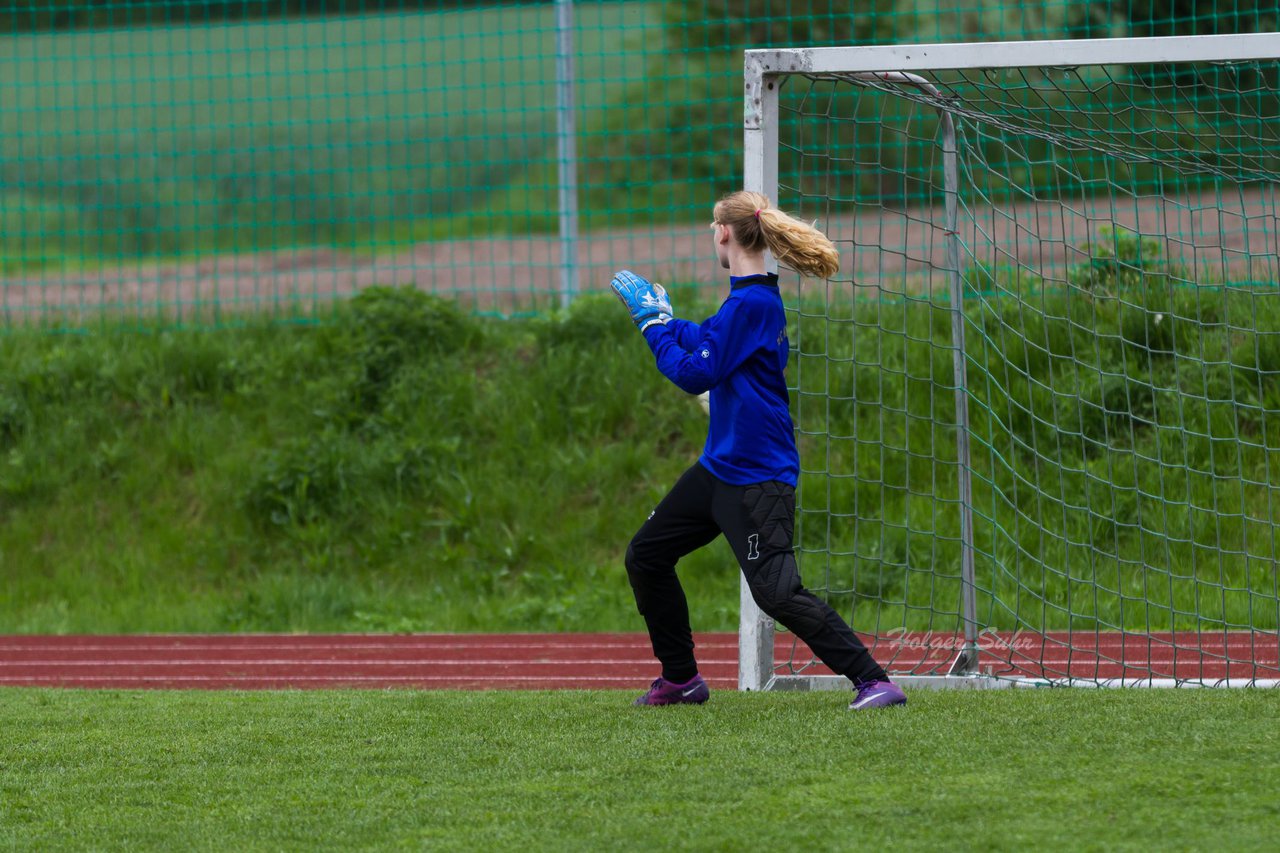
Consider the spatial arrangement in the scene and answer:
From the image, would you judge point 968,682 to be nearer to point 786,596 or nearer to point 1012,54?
point 786,596

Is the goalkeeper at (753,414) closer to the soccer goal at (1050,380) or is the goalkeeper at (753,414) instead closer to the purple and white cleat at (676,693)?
the purple and white cleat at (676,693)

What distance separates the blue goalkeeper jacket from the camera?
16.0 ft

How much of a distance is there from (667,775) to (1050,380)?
474 cm

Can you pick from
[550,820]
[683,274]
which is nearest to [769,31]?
[683,274]

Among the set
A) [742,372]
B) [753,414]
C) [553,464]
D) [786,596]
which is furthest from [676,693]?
[553,464]

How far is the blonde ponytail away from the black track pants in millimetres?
742

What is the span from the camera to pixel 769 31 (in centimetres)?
1106

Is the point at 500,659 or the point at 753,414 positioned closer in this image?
the point at 753,414

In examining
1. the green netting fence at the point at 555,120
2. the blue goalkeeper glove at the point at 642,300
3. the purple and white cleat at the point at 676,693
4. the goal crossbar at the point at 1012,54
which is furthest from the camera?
the green netting fence at the point at 555,120

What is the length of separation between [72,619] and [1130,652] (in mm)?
6162

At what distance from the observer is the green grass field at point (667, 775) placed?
365cm

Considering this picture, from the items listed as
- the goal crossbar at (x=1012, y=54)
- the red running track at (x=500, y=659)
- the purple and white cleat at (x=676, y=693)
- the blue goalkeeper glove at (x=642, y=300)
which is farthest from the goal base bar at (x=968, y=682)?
the goal crossbar at (x=1012, y=54)

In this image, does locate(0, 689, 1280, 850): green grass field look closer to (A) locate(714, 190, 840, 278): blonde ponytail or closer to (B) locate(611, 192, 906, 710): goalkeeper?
(B) locate(611, 192, 906, 710): goalkeeper

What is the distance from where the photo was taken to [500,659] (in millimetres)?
7699
